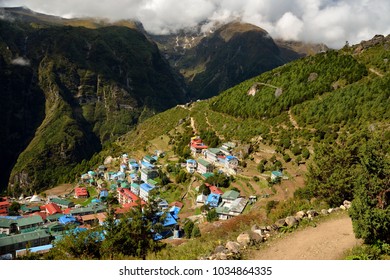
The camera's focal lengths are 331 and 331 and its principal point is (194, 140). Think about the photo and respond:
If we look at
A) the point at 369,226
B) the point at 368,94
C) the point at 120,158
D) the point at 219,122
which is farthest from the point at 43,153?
the point at 369,226

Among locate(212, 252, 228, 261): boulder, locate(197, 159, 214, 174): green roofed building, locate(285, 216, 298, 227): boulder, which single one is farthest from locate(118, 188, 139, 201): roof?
locate(212, 252, 228, 261): boulder

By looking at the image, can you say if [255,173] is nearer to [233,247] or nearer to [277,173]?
[277,173]

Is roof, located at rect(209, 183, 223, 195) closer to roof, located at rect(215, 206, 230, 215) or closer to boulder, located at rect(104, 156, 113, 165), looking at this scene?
roof, located at rect(215, 206, 230, 215)

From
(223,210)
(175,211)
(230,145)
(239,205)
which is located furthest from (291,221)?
(230,145)

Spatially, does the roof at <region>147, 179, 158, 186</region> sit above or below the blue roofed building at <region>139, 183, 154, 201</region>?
above

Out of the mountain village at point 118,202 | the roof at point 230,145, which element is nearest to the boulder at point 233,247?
the mountain village at point 118,202

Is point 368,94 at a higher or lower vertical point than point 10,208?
higher
